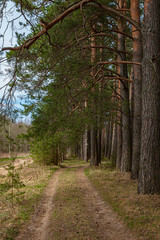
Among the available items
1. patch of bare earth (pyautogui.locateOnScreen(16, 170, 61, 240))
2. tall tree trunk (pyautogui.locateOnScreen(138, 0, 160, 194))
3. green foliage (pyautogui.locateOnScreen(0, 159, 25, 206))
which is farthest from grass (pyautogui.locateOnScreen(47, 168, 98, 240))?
tall tree trunk (pyautogui.locateOnScreen(138, 0, 160, 194))

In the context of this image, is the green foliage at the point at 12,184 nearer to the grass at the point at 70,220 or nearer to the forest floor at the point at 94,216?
the forest floor at the point at 94,216

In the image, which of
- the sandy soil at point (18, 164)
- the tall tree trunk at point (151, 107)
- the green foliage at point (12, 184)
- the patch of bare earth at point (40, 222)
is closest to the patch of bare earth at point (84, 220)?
the patch of bare earth at point (40, 222)

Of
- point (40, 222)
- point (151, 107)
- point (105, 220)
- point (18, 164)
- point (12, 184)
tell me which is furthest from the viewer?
point (18, 164)

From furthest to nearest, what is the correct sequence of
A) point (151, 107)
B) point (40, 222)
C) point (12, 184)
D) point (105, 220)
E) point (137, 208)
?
point (151, 107) < point (12, 184) < point (137, 208) < point (40, 222) < point (105, 220)

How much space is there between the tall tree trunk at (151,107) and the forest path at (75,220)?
5.41 feet

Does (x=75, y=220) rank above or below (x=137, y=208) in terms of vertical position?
below

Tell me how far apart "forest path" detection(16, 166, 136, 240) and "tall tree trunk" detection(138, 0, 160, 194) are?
1.65 m

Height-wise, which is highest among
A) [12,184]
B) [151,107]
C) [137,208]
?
[151,107]

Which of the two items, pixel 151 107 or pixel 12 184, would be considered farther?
pixel 151 107

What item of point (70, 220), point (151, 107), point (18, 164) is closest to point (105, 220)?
point (70, 220)

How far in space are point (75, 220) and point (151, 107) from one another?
406 cm

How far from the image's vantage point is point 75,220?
18.6 feet

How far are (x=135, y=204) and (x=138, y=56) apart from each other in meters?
6.07

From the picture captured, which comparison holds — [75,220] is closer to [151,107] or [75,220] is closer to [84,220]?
[84,220]
